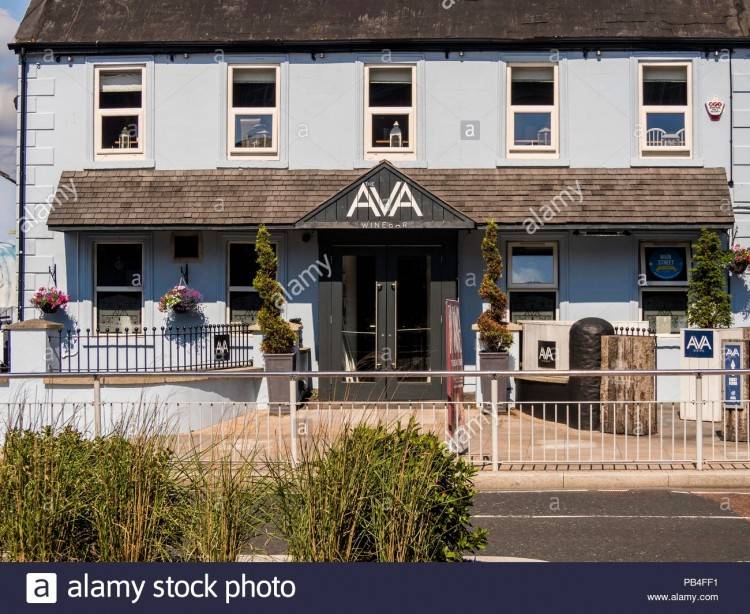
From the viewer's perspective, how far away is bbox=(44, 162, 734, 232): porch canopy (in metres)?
16.1

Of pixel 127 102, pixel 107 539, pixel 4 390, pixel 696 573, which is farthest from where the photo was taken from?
pixel 127 102

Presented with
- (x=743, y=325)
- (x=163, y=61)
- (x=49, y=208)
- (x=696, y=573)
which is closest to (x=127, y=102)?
(x=163, y=61)

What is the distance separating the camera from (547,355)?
15516 millimetres

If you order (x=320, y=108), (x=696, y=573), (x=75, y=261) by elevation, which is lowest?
(x=696, y=573)

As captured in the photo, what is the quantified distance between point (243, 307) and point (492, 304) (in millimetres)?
4749

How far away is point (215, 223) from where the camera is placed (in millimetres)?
16484

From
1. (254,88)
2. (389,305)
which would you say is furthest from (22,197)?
(389,305)

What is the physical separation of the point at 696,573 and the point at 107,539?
11.4 feet

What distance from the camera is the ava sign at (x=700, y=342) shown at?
1400 cm

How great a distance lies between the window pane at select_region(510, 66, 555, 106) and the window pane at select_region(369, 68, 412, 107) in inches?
77.4

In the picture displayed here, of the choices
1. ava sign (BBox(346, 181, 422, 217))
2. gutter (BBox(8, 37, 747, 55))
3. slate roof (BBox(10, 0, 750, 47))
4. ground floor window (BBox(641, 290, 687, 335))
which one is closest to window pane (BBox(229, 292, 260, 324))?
ava sign (BBox(346, 181, 422, 217))

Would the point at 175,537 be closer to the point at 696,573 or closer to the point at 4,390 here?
the point at 696,573

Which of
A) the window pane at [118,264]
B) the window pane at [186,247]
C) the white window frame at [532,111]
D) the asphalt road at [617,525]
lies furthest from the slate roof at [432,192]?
the asphalt road at [617,525]

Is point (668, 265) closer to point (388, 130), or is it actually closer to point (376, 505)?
point (388, 130)
